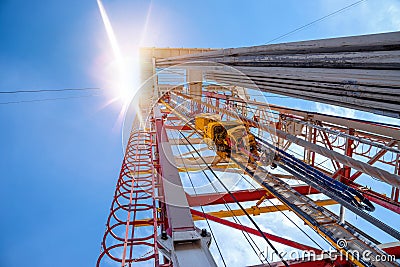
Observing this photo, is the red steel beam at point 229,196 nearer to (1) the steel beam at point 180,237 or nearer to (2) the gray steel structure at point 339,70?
(1) the steel beam at point 180,237

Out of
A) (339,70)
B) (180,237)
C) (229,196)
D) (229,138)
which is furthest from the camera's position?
(229,196)

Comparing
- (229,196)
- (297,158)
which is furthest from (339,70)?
(229,196)

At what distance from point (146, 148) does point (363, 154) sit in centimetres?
560

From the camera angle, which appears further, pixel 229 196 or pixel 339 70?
pixel 229 196

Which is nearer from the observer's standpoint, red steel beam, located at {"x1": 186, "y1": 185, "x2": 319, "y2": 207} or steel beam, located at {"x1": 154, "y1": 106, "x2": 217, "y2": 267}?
steel beam, located at {"x1": 154, "y1": 106, "x2": 217, "y2": 267}

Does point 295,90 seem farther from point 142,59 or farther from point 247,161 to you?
point 142,59

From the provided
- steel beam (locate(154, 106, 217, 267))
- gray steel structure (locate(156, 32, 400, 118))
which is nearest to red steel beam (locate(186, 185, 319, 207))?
steel beam (locate(154, 106, 217, 267))

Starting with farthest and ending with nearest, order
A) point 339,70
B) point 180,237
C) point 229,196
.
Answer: point 229,196, point 180,237, point 339,70

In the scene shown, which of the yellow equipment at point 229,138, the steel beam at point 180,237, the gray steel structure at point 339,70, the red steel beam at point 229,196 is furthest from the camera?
the red steel beam at point 229,196

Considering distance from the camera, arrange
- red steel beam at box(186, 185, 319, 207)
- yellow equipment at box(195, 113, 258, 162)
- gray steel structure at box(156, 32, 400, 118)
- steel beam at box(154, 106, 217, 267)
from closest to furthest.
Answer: gray steel structure at box(156, 32, 400, 118), steel beam at box(154, 106, 217, 267), yellow equipment at box(195, 113, 258, 162), red steel beam at box(186, 185, 319, 207)

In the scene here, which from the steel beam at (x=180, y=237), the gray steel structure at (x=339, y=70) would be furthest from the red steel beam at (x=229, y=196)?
the gray steel structure at (x=339, y=70)

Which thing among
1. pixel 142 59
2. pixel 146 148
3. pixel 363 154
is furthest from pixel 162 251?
pixel 142 59

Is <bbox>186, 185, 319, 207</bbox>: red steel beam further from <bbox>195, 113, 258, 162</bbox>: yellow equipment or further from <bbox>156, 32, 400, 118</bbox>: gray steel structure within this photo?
<bbox>156, 32, 400, 118</bbox>: gray steel structure

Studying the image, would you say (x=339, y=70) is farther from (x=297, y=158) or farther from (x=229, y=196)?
(x=229, y=196)
